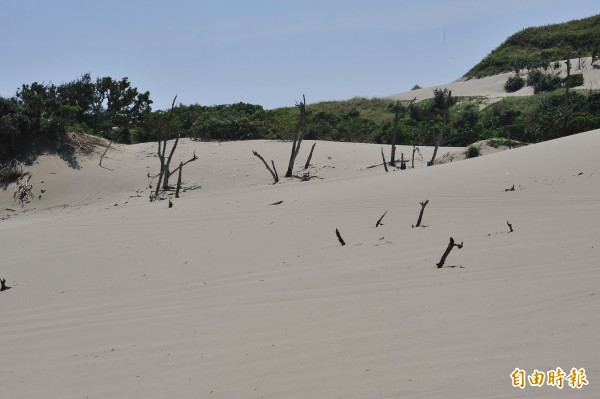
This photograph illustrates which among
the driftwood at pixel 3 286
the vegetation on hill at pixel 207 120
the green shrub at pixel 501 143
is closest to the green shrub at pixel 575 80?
the vegetation on hill at pixel 207 120

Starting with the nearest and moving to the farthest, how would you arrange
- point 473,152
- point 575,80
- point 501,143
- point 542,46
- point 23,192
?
1. point 473,152
2. point 501,143
3. point 23,192
4. point 575,80
5. point 542,46

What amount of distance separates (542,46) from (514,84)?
10940 millimetres

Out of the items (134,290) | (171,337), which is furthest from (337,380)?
(134,290)

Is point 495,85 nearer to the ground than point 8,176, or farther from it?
farther from it

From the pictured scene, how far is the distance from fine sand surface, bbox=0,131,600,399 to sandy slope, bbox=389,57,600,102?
23.4 m

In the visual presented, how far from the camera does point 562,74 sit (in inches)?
1446

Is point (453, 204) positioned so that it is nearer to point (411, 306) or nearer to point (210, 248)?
point (210, 248)

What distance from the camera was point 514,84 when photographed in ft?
125

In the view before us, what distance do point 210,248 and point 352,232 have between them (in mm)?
1904

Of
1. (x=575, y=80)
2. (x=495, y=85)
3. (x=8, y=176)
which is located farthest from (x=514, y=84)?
(x=8, y=176)

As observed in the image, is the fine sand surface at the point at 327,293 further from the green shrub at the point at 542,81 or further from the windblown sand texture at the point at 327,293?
the green shrub at the point at 542,81

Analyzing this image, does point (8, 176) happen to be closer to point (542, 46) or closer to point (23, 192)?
point (23, 192)

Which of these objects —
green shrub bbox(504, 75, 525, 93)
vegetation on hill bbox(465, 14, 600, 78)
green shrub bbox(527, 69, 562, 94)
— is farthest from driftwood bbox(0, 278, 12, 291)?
vegetation on hill bbox(465, 14, 600, 78)

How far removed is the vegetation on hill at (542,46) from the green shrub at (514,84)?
92.3 inches
